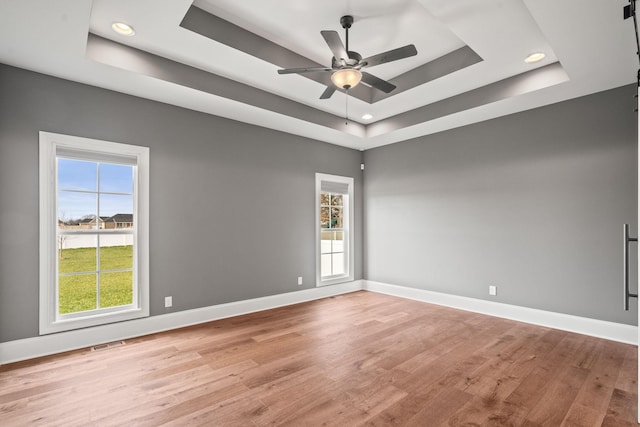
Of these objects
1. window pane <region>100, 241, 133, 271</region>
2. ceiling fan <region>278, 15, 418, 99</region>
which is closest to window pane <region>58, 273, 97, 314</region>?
window pane <region>100, 241, 133, 271</region>

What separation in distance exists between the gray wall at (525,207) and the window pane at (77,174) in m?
4.47

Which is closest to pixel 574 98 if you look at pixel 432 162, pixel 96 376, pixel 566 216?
pixel 566 216

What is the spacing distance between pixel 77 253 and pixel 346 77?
3.48 metres

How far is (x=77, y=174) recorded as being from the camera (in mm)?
3393

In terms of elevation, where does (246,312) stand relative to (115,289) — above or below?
below

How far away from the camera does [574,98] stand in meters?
3.79

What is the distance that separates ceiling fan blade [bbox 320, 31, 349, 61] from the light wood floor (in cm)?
272

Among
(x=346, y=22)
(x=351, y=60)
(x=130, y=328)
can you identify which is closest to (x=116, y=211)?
(x=130, y=328)

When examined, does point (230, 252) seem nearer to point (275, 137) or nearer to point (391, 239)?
point (275, 137)

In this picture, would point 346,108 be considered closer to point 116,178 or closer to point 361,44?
point 361,44

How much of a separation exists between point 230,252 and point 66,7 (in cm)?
301

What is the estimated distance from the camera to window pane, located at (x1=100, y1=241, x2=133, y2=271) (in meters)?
3.48

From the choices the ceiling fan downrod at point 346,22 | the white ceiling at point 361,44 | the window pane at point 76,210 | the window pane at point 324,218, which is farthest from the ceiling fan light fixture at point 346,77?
the window pane at point 324,218

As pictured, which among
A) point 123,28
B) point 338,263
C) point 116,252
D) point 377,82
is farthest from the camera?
point 338,263
